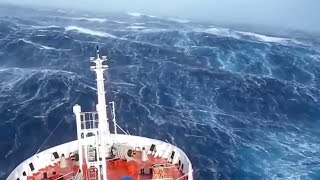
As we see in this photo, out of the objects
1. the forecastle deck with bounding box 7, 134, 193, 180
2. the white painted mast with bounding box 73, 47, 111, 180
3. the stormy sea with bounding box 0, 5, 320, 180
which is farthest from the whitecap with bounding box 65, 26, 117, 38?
the white painted mast with bounding box 73, 47, 111, 180

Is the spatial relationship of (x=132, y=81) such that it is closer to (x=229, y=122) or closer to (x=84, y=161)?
(x=229, y=122)

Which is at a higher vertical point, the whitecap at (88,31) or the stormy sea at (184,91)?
the whitecap at (88,31)

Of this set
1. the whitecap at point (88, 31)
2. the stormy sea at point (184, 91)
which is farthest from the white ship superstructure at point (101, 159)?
the whitecap at point (88, 31)

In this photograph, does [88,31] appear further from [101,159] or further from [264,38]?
[101,159]

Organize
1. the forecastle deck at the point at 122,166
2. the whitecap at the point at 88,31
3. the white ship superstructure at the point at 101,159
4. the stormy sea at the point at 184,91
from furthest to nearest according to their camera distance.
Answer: the whitecap at the point at 88,31 < the stormy sea at the point at 184,91 < the forecastle deck at the point at 122,166 < the white ship superstructure at the point at 101,159

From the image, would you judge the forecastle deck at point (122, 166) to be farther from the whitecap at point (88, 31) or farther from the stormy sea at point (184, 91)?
the whitecap at point (88, 31)

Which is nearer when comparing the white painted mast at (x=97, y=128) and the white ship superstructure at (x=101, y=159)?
the white painted mast at (x=97, y=128)

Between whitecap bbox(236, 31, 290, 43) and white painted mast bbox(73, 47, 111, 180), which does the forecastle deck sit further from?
whitecap bbox(236, 31, 290, 43)

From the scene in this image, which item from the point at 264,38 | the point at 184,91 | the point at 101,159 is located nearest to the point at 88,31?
the point at 184,91

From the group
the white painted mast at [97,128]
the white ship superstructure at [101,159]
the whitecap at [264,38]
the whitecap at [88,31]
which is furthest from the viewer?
the whitecap at [264,38]

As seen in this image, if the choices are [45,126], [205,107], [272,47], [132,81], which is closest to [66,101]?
[45,126]
